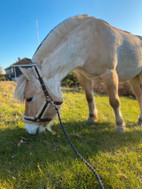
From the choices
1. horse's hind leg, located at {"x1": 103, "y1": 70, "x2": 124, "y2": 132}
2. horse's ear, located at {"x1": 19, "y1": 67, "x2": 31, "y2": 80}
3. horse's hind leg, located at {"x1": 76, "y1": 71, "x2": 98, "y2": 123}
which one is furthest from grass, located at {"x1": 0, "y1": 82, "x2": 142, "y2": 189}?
horse's ear, located at {"x1": 19, "y1": 67, "x2": 31, "y2": 80}

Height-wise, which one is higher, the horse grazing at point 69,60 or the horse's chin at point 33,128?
the horse grazing at point 69,60

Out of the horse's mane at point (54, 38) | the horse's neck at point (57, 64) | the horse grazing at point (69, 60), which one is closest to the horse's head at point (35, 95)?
the horse grazing at point (69, 60)

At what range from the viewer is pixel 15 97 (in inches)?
78.4

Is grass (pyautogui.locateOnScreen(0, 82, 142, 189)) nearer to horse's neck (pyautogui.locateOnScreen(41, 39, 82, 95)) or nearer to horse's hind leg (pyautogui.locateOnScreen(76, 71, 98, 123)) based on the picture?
horse's hind leg (pyautogui.locateOnScreen(76, 71, 98, 123))

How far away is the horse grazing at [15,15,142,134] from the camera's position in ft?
6.48

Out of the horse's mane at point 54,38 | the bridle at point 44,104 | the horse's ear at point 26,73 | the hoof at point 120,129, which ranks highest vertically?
the horse's mane at point 54,38

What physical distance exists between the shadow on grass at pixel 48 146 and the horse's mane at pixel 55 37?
148 centimetres

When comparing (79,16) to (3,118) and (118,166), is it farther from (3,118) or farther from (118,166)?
(3,118)

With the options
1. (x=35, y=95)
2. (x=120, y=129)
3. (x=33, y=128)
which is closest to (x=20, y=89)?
(x=35, y=95)

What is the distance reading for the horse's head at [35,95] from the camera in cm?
194

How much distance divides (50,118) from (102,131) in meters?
1.33

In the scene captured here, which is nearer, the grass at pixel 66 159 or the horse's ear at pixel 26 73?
the grass at pixel 66 159

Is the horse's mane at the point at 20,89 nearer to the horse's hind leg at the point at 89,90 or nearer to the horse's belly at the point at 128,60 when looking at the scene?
the horse's hind leg at the point at 89,90

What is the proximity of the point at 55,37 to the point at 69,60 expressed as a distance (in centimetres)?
45
